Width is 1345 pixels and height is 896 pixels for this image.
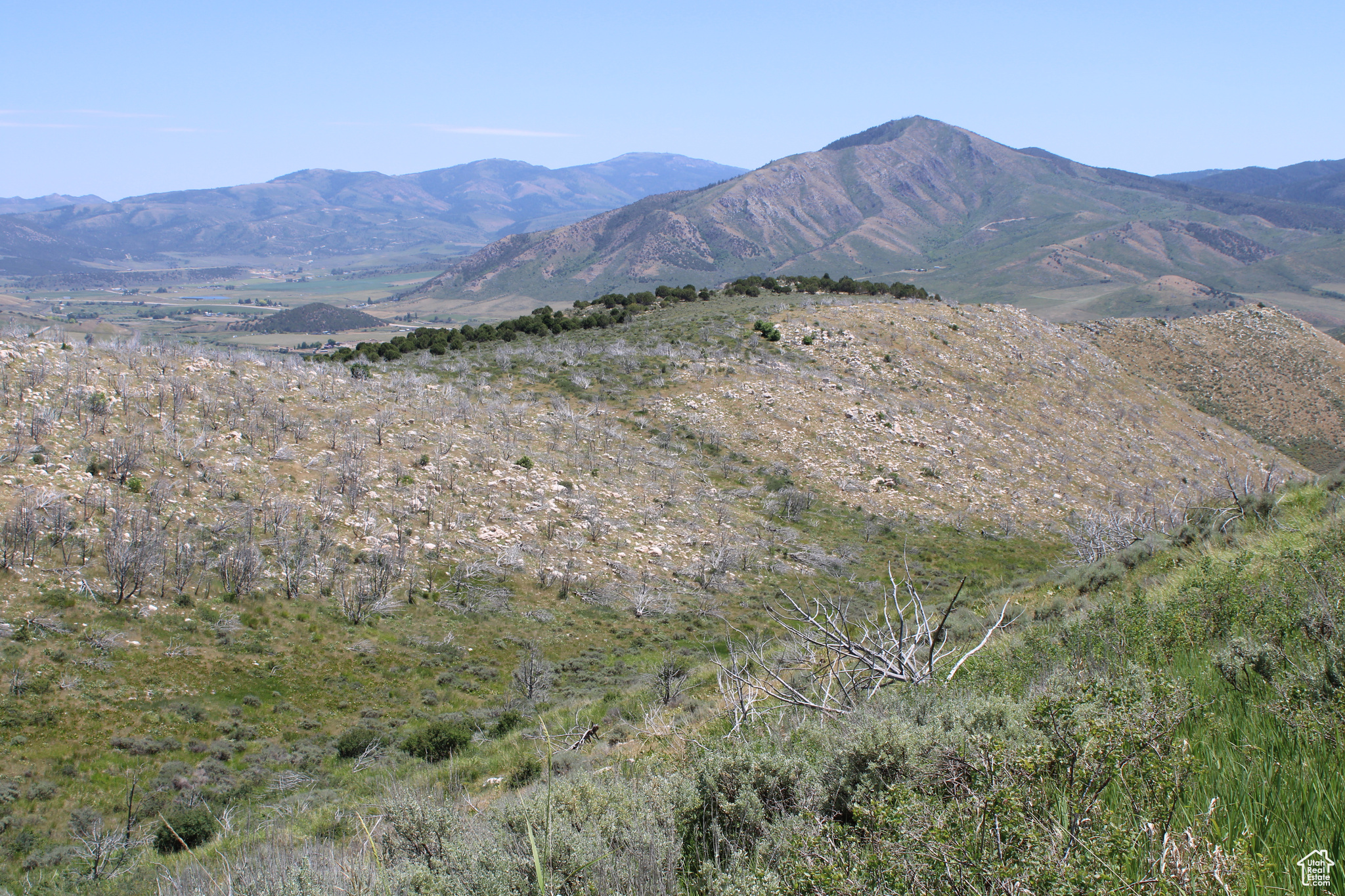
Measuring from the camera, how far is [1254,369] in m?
52.8

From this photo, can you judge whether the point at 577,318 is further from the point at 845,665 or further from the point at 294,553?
the point at 845,665

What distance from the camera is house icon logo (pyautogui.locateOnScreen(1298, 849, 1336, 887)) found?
1940mm

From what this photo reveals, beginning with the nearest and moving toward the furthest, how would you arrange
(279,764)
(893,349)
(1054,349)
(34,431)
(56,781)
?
(56,781) < (279,764) < (34,431) < (893,349) < (1054,349)

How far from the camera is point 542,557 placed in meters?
15.7

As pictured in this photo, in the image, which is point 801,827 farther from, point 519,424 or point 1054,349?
point 1054,349

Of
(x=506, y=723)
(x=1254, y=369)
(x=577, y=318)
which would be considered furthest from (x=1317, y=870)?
(x=1254, y=369)

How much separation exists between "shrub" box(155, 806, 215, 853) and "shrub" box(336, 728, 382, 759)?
203 centimetres

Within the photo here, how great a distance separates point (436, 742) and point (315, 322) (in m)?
136

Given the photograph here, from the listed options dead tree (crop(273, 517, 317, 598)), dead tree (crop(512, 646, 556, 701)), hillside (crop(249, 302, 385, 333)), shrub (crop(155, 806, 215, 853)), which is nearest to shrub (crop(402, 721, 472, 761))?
dead tree (crop(512, 646, 556, 701))

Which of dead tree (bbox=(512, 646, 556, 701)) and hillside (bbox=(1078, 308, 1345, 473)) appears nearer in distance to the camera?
dead tree (bbox=(512, 646, 556, 701))

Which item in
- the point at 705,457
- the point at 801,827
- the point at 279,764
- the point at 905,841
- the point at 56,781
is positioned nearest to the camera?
the point at 905,841

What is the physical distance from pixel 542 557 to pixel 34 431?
10.2m

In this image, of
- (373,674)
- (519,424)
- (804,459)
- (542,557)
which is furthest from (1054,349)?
(373,674)

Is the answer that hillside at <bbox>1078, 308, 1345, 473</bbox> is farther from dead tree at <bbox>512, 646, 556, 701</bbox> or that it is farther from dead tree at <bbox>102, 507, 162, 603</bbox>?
dead tree at <bbox>102, 507, 162, 603</bbox>
